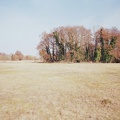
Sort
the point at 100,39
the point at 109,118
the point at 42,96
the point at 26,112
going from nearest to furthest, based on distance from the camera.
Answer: the point at 109,118 → the point at 26,112 → the point at 42,96 → the point at 100,39

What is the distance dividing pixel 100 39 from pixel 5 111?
54.8 m

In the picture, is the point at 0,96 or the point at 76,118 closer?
the point at 76,118

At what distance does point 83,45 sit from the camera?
59.0 metres

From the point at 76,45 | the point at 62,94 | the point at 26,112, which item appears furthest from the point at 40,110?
the point at 76,45

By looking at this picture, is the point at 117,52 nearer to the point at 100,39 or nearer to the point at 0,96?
the point at 100,39

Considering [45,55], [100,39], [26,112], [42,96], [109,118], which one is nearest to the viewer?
[109,118]

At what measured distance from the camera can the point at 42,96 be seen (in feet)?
33.7

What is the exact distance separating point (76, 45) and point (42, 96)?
161ft

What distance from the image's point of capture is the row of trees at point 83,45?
56.6m

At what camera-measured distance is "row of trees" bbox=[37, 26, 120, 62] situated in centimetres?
5659

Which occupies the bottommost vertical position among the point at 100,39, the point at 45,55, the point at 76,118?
the point at 76,118

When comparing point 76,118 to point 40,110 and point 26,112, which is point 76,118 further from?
point 26,112

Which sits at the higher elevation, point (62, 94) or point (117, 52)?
point (117, 52)

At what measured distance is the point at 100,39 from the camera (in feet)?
193
